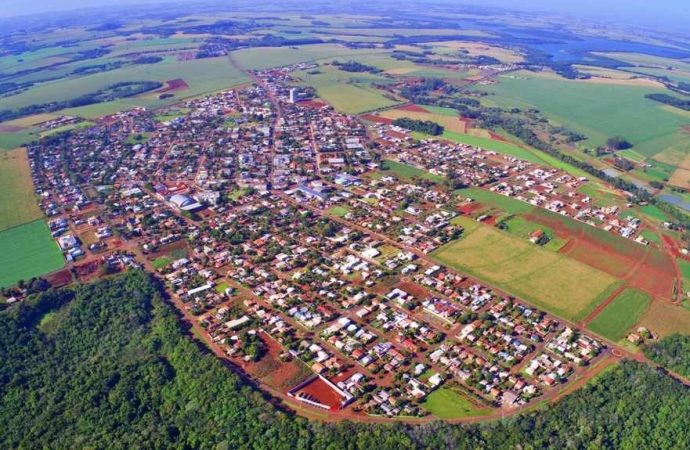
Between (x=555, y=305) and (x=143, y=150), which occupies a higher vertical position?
(x=555, y=305)

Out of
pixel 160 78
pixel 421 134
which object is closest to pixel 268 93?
pixel 160 78

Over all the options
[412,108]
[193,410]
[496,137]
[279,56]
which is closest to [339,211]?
[193,410]

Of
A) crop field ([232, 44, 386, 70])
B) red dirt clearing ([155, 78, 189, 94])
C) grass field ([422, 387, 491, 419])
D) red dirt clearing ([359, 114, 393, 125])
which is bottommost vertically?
red dirt clearing ([155, 78, 189, 94])

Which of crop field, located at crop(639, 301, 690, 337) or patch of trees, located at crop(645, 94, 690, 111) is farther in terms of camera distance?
patch of trees, located at crop(645, 94, 690, 111)

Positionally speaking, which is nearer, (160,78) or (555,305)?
(555,305)

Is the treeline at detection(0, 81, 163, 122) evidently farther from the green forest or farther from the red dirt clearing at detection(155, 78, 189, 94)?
the green forest

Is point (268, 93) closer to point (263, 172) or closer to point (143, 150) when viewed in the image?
point (143, 150)

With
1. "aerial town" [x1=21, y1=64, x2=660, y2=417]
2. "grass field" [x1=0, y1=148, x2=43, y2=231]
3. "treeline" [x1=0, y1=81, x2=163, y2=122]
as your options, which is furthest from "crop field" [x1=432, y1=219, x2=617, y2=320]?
"treeline" [x1=0, y1=81, x2=163, y2=122]
